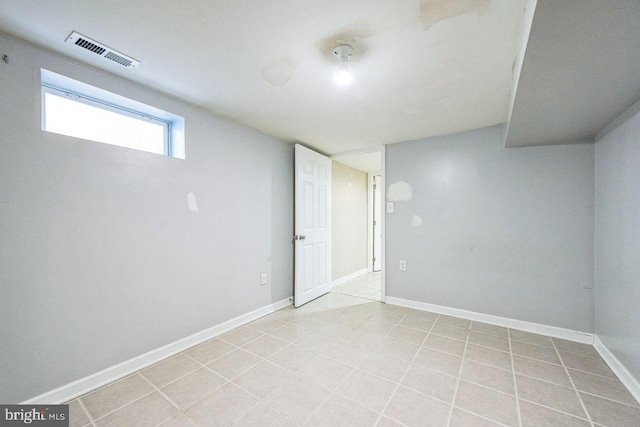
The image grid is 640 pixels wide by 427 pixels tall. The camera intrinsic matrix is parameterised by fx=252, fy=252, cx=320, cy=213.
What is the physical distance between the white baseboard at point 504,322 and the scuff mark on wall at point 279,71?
2.90m

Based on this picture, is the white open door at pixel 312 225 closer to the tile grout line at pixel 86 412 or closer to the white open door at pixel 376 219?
the white open door at pixel 376 219

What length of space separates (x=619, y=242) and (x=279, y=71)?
110 inches

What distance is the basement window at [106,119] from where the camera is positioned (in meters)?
1.65

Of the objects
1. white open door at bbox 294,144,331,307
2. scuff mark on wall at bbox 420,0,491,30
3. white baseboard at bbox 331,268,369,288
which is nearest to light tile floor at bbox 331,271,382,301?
white baseboard at bbox 331,268,369,288

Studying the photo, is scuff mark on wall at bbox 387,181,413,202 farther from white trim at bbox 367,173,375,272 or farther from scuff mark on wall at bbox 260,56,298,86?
scuff mark on wall at bbox 260,56,298,86

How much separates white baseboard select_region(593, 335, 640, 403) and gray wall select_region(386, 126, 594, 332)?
19 cm

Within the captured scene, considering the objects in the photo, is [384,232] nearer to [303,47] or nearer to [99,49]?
[303,47]

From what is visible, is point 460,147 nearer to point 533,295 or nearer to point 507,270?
point 507,270

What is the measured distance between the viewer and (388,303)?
338cm

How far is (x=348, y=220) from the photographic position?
15.6ft

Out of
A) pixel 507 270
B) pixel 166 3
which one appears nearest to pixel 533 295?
pixel 507 270

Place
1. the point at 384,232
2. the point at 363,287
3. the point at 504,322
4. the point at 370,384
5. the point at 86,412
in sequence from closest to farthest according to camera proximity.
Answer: the point at 86,412
the point at 370,384
the point at 504,322
the point at 384,232
the point at 363,287

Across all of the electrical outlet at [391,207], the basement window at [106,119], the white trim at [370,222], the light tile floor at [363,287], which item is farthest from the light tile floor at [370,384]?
the white trim at [370,222]

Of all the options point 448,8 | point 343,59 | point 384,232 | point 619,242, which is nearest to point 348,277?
point 384,232
